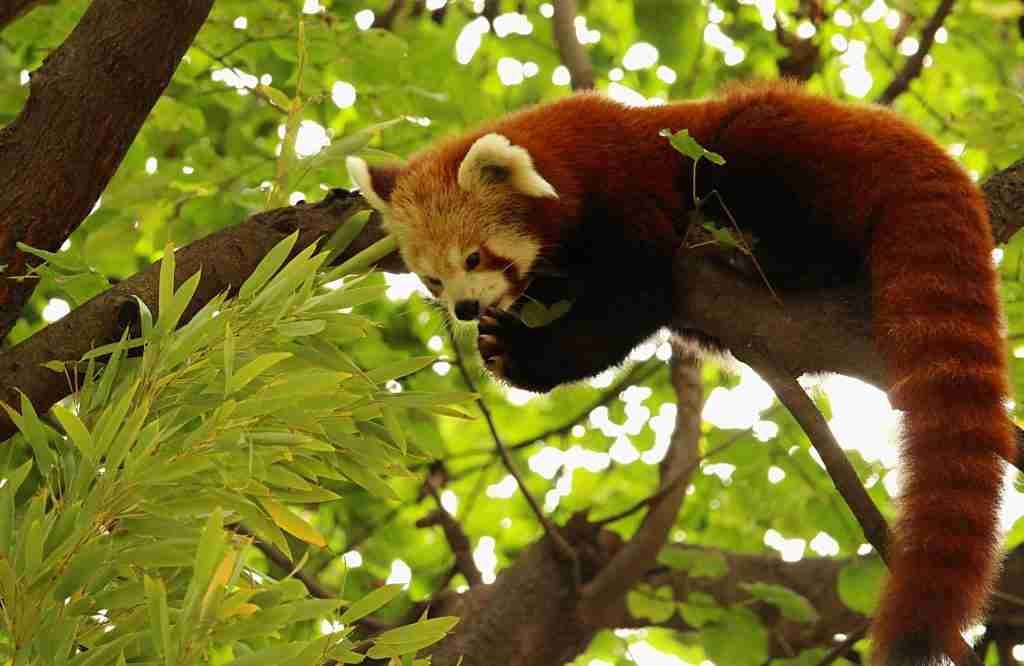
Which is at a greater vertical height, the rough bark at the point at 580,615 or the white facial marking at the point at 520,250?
A: the white facial marking at the point at 520,250

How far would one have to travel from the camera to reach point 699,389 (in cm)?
476

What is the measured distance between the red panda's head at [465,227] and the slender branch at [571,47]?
1462 mm

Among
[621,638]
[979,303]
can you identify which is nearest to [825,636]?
[621,638]

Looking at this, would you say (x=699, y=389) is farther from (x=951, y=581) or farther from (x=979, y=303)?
(x=951, y=581)

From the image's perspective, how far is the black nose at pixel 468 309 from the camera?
3.29 m

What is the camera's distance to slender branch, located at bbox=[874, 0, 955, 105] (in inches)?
180

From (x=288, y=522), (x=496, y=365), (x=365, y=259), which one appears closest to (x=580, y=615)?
(x=496, y=365)

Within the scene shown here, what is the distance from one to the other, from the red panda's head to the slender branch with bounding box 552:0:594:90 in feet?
4.80

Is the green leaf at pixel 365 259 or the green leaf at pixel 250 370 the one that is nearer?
the green leaf at pixel 250 370

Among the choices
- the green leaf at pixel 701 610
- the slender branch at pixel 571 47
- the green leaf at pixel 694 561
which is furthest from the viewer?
the slender branch at pixel 571 47

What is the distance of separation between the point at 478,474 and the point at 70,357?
367 cm

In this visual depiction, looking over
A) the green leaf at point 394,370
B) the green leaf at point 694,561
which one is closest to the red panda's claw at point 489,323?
the green leaf at point 394,370

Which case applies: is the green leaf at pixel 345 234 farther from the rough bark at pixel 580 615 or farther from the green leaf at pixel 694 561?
the green leaf at pixel 694 561

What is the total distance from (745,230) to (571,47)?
6.58ft
